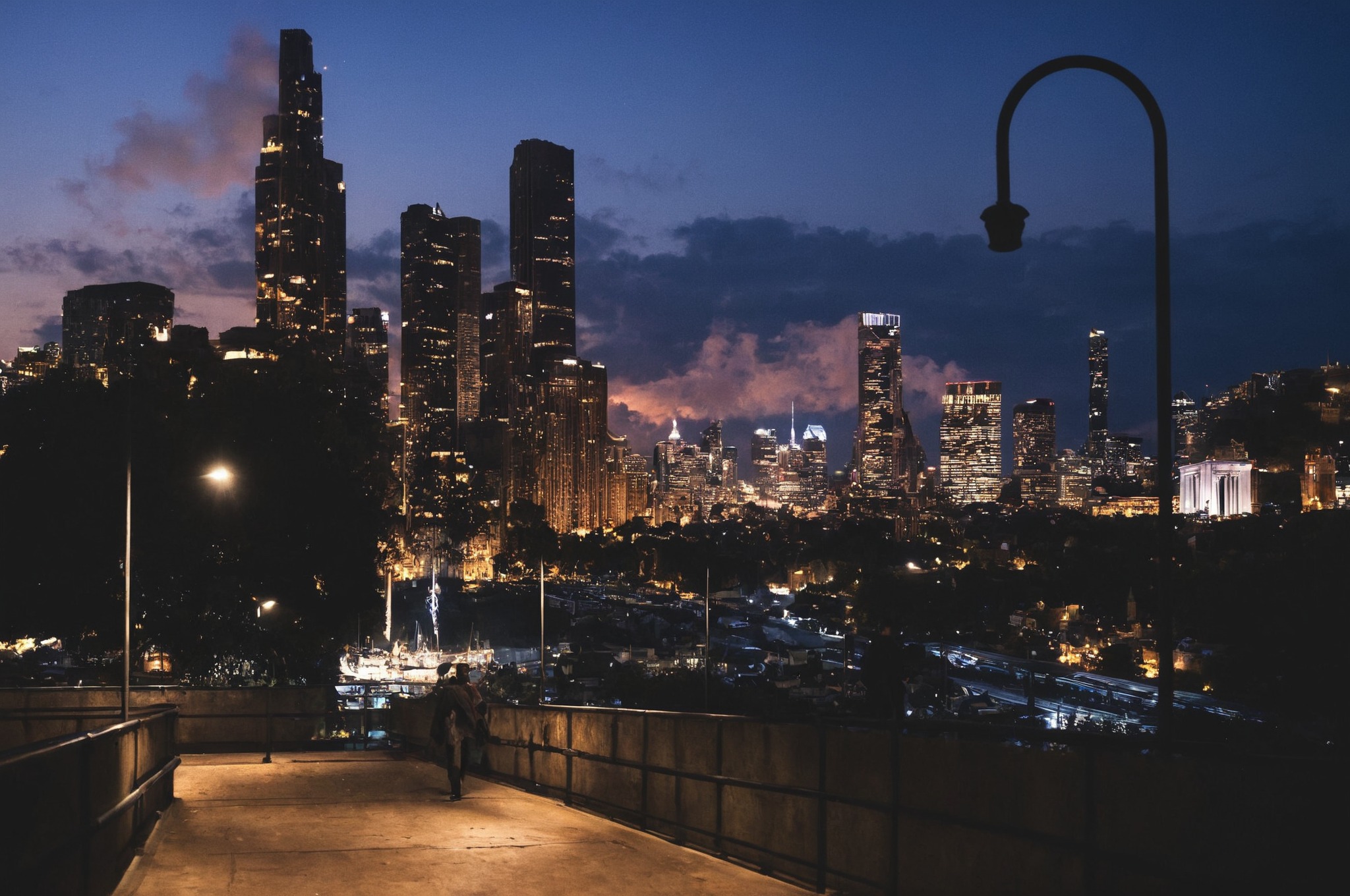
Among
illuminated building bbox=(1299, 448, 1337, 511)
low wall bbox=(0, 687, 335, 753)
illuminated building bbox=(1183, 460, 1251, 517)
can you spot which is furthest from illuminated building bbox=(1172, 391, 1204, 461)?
low wall bbox=(0, 687, 335, 753)

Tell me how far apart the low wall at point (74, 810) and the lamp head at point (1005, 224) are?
7.28m

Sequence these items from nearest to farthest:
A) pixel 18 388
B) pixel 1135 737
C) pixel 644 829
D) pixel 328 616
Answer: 1. pixel 1135 737
2. pixel 644 829
3. pixel 18 388
4. pixel 328 616

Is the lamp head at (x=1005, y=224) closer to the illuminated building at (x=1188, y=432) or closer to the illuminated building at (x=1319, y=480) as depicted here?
the illuminated building at (x=1319, y=480)

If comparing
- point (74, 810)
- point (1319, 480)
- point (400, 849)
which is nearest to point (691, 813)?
point (400, 849)

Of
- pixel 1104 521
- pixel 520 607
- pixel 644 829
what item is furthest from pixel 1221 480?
pixel 644 829

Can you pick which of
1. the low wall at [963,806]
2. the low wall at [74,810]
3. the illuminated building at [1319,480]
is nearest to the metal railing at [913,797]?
the low wall at [963,806]

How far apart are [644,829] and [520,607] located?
157592mm

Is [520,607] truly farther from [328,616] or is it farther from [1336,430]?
[328,616]

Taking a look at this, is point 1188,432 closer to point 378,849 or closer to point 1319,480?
point 1319,480

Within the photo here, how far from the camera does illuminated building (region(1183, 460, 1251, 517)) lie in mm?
135750

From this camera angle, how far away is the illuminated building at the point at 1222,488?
135750 mm

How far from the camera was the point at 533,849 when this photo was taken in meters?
11.8

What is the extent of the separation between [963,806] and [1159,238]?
175 inches

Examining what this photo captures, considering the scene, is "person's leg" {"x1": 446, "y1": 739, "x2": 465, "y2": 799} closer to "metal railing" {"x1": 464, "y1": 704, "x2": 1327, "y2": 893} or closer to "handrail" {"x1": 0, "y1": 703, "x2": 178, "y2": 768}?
"metal railing" {"x1": 464, "y1": 704, "x2": 1327, "y2": 893}
